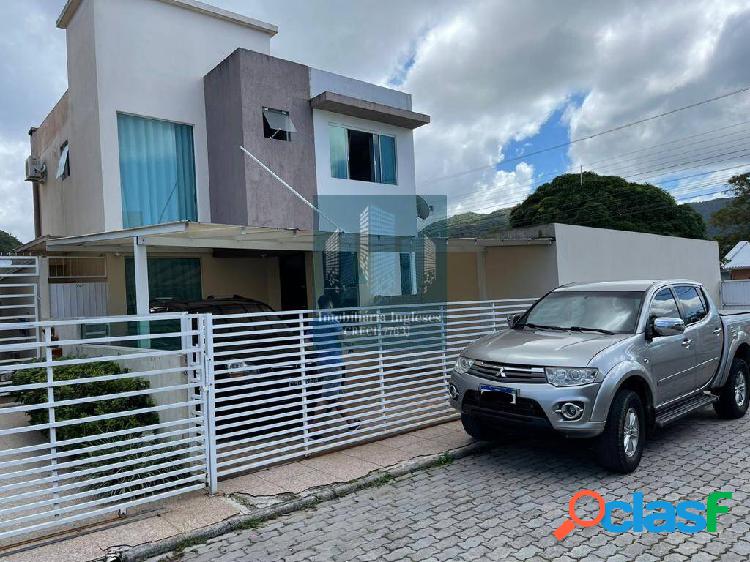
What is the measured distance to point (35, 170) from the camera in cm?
1512

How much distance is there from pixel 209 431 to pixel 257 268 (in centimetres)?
873

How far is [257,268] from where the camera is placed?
1321 centimetres

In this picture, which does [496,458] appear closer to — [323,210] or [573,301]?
[573,301]

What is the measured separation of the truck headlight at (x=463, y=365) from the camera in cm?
555

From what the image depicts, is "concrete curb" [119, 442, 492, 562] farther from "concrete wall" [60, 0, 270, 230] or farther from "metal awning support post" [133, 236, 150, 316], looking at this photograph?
"concrete wall" [60, 0, 270, 230]

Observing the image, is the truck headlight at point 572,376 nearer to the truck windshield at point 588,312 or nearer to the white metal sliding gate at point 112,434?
the truck windshield at point 588,312

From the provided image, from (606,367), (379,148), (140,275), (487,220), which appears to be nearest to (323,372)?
(606,367)

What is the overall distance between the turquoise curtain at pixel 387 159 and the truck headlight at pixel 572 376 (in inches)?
383

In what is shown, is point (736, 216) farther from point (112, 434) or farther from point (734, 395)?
point (112, 434)

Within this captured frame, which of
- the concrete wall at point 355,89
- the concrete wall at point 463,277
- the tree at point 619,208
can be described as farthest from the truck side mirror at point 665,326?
the tree at point 619,208

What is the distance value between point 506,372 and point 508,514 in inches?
51.6

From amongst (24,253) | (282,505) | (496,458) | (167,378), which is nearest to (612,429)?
(496,458)

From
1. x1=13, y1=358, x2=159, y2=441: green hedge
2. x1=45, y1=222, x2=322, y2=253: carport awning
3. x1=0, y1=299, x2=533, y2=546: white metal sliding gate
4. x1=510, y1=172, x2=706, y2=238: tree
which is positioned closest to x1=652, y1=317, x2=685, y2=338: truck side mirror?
x1=0, y1=299, x2=533, y2=546: white metal sliding gate

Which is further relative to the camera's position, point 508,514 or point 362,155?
point 362,155
